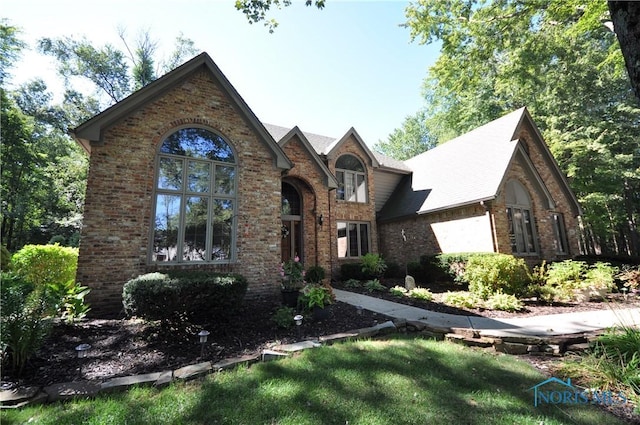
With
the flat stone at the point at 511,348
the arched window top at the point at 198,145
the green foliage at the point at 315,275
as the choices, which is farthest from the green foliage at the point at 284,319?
the green foliage at the point at 315,275

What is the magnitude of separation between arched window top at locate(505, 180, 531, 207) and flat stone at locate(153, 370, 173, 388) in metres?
12.8

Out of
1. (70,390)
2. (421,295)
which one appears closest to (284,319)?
(70,390)

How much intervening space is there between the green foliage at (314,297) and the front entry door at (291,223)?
17.8 ft

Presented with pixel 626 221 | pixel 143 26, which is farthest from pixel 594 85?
pixel 143 26

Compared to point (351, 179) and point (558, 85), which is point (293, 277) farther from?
point (558, 85)

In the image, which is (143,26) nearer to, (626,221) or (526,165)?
(526,165)

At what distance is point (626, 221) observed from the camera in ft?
69.8

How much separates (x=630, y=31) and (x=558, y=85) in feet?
74.4

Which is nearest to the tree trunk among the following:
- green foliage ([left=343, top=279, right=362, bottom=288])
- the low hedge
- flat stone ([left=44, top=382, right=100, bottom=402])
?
the low hedge

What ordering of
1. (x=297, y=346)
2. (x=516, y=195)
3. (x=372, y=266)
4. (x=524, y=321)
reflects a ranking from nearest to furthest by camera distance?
1. (x=297, y=346)
2. (x=524, y=321)
3. (x=516, y=195)
4. (x=372, y=266)

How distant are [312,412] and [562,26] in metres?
14.8

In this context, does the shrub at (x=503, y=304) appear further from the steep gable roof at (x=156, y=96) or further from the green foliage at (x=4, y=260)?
the green foliage at (x=4, y=260)

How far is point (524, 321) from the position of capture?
582cm

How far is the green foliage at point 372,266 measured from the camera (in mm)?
12305
